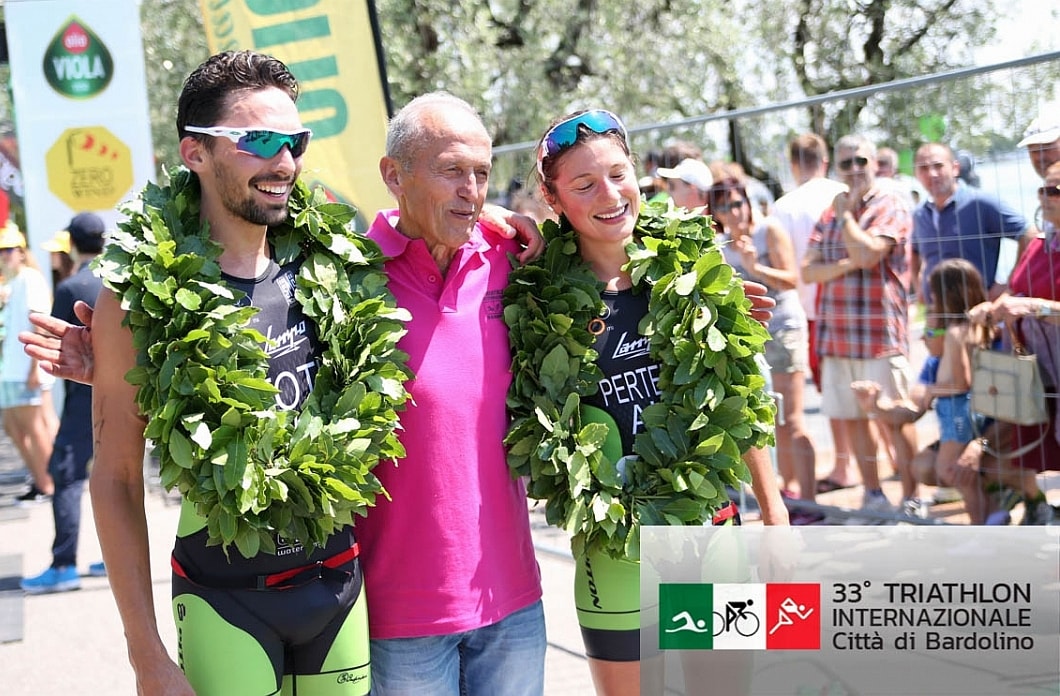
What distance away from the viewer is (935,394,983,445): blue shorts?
5.61 m

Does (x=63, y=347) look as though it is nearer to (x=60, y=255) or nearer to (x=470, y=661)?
(x=470, y=661)

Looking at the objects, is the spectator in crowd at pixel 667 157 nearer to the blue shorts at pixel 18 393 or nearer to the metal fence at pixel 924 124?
the metal fence at pixel 924 124

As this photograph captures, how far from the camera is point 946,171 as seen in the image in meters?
5.62

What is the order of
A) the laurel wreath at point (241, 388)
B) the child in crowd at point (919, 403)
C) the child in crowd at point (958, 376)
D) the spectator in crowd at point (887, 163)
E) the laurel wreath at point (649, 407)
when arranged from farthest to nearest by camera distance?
the spectator in crowd at point (887, 163) < the child in crowd at point (919, 403) < the child in crowd at point (958, 376) < the laurel wreath at point (649, 407) < the laurel wreath at point (241, 388)

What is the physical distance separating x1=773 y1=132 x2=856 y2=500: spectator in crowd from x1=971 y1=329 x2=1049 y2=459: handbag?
1.15 metres

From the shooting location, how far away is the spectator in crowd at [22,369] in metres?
8.30

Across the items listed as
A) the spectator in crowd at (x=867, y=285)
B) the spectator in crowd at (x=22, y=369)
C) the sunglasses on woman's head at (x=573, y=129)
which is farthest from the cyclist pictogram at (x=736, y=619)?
the spectator in crowd at (x=22, y=369)

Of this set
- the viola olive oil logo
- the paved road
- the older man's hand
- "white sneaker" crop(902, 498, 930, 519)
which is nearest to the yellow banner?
the paved road

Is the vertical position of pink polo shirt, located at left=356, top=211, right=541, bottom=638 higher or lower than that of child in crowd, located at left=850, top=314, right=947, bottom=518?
higher

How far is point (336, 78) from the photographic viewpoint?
6.01 meters

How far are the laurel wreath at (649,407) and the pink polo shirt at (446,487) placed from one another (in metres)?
0.08

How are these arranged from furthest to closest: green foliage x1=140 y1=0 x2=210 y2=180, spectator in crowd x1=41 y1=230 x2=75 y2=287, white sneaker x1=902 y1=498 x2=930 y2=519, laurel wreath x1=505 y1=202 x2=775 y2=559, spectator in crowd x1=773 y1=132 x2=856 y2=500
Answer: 1. green foliage x1=140 y1=0 x2=210 y2=180
2. spectator in crowd x1=41 y1=230 x2=75 y2=287
3. spectator in crowd x1=773 y1=132 x2=856 y2=500
4. white sneaker x1=902 y1=498 x2=930 y2=519
5. laurel wreath x1=505 y1=202 x2=775 y2=559

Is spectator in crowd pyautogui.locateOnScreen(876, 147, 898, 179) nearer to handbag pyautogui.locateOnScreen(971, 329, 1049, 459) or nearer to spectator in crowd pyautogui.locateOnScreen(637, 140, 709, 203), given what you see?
spectator in crowd pyautogui.locateOnScreen(637, 140, 709, 203)

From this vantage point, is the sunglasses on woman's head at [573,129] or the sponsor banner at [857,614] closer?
the sponsor banner at [857,614]
